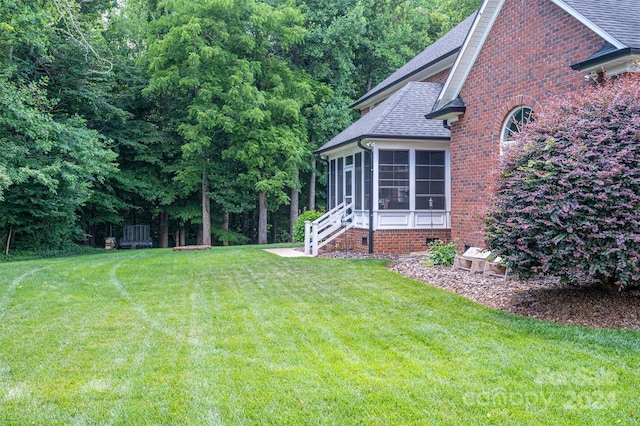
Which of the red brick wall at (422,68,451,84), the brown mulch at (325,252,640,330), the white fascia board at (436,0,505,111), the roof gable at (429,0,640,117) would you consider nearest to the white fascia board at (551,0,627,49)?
the roof gable at (429,0,640,117)

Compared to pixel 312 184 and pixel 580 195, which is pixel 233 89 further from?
pixel 580 195

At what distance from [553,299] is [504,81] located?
4942mm

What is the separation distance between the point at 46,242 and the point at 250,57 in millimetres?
11648

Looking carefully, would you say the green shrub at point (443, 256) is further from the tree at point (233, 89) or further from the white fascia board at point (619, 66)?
the tree at point (233, 89)

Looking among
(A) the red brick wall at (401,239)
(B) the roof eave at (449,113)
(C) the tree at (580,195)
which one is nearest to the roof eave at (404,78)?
(B) the roof eave at (449,113)

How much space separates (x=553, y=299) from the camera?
6516 millimetres

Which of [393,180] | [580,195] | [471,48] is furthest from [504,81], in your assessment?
[580,195]

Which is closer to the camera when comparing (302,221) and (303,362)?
(303,362)

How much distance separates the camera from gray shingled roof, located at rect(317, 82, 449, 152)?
1305 centimetres

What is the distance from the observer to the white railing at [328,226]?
→ 14.1 meters

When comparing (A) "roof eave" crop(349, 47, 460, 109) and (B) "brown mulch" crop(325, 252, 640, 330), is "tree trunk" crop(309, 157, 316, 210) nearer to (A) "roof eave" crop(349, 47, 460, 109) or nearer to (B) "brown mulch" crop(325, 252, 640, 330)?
(A) "roof eave" crop(349, 47, 460, 109)

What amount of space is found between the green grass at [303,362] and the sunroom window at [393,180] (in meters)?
5.81

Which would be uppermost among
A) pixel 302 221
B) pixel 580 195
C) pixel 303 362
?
pixel 580 195

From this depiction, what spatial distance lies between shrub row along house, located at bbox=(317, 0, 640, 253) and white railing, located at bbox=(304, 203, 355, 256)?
216mm
